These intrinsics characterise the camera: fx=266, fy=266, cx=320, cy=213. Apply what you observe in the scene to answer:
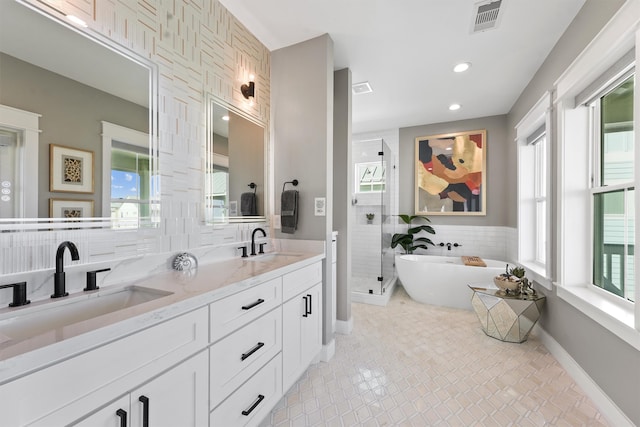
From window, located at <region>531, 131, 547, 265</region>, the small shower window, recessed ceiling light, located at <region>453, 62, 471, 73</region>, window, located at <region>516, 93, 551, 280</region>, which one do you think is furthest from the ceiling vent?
the small shower window

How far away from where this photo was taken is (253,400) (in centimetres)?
133

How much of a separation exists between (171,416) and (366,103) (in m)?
3.55

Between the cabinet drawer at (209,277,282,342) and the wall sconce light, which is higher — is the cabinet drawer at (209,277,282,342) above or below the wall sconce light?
below

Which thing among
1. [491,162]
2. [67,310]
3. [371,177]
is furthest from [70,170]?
[491,162]

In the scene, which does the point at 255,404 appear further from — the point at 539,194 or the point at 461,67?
the point at 539,194

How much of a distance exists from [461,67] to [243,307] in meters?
2.95

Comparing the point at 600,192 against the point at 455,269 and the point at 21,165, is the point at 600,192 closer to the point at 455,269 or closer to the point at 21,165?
the point at 455,269

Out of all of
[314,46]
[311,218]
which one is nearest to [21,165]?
[311,218]

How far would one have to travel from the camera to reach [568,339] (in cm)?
204

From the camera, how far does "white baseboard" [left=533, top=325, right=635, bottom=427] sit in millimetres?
1484

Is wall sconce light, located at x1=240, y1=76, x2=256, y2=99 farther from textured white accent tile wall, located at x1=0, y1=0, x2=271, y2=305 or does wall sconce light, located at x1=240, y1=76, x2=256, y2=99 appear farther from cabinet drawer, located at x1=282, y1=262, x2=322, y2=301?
cabinet drawer, located at x1=282, y1=262, x2=322, y2=301

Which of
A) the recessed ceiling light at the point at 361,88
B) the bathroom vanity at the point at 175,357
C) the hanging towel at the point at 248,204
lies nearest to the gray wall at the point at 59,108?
the bathroom vanity at the point at 175,357

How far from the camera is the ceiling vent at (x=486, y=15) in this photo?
1858mm

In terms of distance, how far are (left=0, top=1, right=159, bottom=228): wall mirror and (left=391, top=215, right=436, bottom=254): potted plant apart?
3583mm
